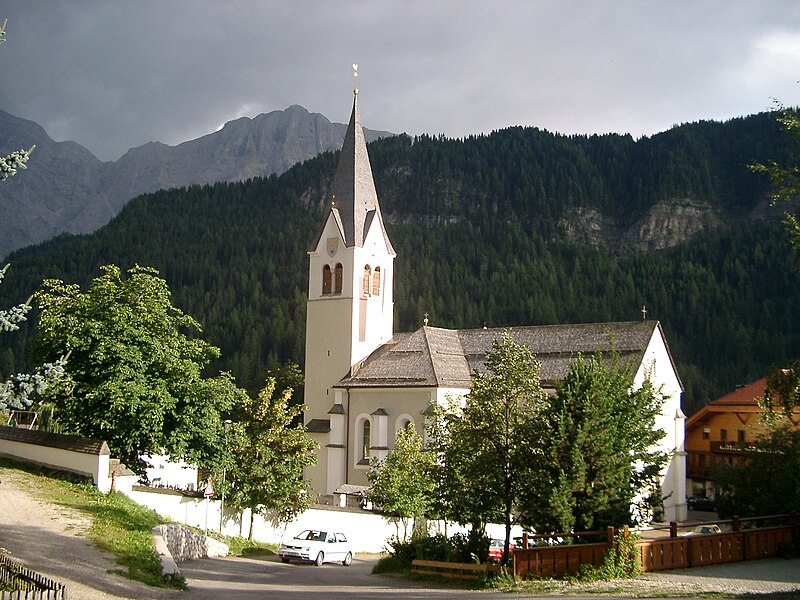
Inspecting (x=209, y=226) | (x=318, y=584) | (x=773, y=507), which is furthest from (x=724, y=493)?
(x=209, y=226)

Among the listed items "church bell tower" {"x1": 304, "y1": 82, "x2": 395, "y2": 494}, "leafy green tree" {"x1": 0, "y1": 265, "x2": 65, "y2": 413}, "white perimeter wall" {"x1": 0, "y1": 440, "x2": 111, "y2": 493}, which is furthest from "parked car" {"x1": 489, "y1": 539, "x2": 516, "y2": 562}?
"church bell tower" {"x1": 304, "y1": 82, "x2": 395, "y2": 494}

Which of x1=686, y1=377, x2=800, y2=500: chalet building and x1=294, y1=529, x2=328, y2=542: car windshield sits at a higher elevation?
x1=686, y1=377, x2=800, y2=500: chalet building

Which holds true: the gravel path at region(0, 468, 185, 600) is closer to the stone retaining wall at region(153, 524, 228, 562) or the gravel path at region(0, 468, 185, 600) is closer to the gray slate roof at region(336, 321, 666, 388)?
the stone retaining wall at region(153, 524, 228, 562)

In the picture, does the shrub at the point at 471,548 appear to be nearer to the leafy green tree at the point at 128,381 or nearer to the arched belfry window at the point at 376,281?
the leafy green tree at the point at 128,381

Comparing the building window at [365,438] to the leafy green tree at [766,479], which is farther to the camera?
the building window at [365,438]

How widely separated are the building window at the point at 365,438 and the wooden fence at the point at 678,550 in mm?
24337

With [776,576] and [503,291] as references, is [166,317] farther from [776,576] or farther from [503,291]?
[503,291]

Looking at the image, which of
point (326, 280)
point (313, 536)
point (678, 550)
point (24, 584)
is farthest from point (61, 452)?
point (326, 280)

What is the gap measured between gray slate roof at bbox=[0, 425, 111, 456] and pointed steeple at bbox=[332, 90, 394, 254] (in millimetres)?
27256

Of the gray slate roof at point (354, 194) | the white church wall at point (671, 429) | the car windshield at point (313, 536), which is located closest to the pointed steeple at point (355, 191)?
the gray slate roof at point (354, 194)

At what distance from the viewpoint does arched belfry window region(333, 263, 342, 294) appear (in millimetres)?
54344

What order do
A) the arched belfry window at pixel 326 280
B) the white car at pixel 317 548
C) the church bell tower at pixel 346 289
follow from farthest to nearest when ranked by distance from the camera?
1. the arched belfry window at pixel 326 280
2. the church bell tower at pixel 346 289
3. the white car at pixel 317 548

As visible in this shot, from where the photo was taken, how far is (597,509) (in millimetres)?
23328

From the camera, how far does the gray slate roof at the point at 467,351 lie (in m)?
47.7
